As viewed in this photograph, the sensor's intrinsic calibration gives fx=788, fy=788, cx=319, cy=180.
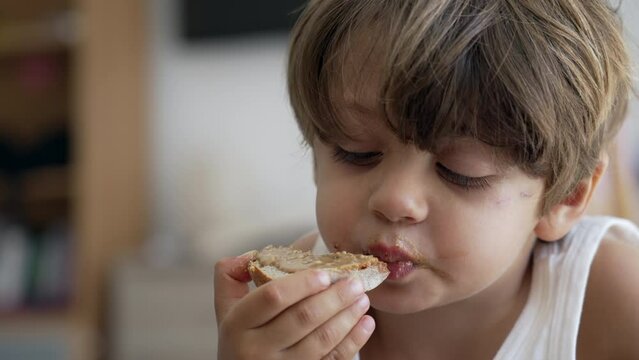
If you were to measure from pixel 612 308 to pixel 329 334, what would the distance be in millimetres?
407

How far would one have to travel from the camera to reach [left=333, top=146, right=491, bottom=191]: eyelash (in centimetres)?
83

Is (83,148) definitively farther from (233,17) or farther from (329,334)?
(329,334)

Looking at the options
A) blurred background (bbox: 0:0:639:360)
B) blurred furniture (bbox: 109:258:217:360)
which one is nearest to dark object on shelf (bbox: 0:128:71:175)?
blurred background (bbox: 0:0:639:360)

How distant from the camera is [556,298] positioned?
40.3 inches

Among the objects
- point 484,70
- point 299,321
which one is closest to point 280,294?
point 299,321

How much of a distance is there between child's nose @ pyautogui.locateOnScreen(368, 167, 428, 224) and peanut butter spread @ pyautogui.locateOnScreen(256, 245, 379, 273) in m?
0.05

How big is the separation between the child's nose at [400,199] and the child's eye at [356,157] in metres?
0.04

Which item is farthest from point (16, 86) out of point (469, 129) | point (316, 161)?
point (469, 129)

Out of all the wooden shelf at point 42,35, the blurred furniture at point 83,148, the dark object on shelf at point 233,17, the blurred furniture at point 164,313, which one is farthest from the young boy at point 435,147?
the wooden shelf at point 42,35

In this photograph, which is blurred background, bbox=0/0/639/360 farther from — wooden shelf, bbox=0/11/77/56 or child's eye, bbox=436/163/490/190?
child's eye, bbox=436/163/490/190

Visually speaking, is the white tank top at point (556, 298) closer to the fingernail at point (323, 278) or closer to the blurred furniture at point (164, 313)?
the fingernail at point (323, 278)

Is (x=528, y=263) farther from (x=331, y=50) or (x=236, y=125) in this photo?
(x=236, y=125)

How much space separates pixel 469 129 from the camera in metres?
0.80

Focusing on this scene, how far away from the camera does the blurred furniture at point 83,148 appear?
9.33 ft
